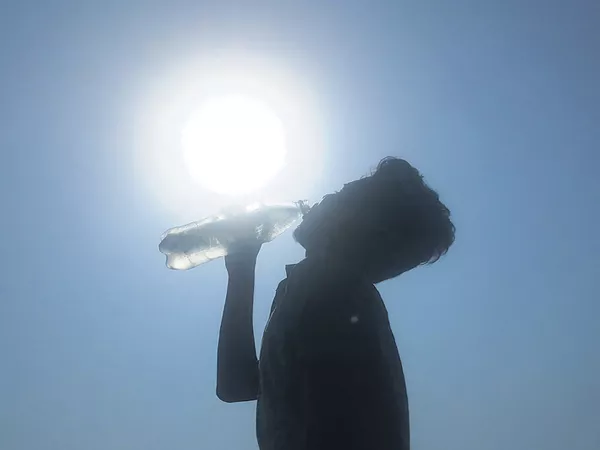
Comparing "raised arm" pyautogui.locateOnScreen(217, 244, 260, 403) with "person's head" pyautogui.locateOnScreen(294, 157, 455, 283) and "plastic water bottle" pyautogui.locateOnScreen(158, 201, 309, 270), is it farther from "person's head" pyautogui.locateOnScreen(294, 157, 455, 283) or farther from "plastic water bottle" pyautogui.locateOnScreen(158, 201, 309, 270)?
"person's head" pyautogui.locateOnScreen(294, 157, 455, 283)

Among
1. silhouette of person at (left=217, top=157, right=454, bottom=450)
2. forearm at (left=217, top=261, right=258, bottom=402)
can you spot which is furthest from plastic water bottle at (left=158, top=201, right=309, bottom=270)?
forearm at (left=217, top=261, right=258, bottom=402)

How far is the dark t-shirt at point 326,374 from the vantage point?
5.08ft

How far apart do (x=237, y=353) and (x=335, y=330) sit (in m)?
0.35

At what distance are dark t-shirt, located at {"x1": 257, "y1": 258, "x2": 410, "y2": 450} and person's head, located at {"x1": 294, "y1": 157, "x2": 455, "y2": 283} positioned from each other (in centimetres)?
20

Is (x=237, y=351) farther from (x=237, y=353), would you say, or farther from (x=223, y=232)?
(x=223, y=232)

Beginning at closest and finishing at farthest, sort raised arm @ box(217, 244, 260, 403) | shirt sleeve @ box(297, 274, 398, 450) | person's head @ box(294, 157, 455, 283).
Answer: shirt sleeve @ box(297, 274, 398, 450) < raised arm @ box(217, 244, 260, 403) < person's head @ box(294, 157, 455, 283)

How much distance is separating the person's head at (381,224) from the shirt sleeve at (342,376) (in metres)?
0.26

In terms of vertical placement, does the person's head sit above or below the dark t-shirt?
above

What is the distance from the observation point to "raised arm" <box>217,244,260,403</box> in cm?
175

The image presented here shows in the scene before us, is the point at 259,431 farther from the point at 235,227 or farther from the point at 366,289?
the point at 235,227

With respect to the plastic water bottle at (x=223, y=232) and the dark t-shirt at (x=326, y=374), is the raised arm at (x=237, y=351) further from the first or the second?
the plastic water bottle at (x=223, y=232)

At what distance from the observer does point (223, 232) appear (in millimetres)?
2152

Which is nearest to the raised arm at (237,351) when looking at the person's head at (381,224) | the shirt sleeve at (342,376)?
the shirt sleeve at (342,376)

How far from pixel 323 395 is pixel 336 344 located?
0.16 meters
